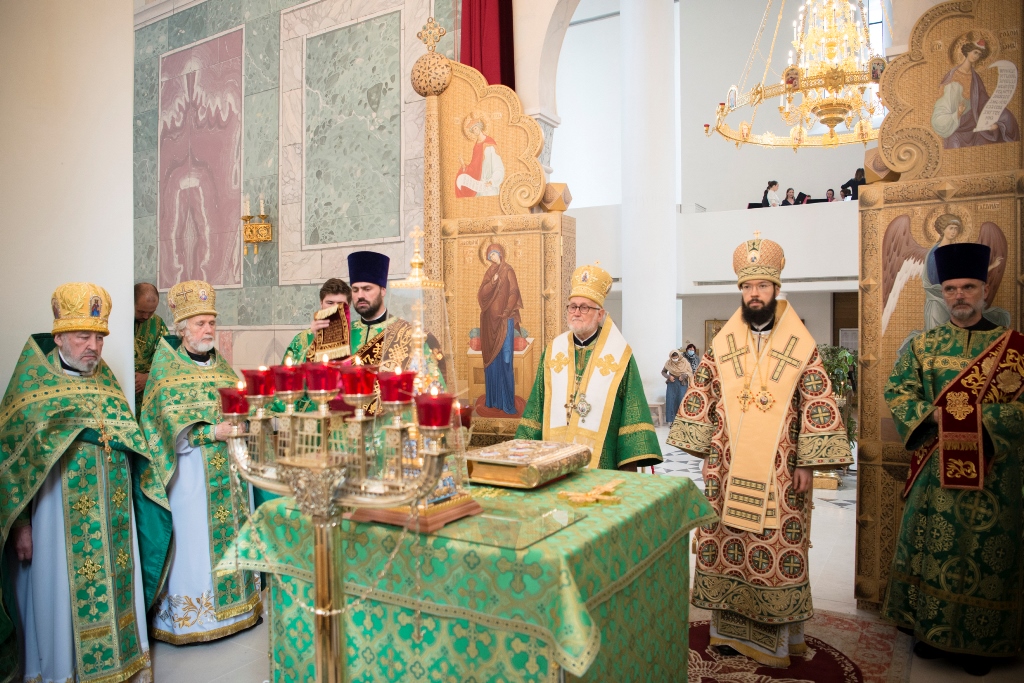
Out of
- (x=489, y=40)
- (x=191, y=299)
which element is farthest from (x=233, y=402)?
(x=489, y=40)

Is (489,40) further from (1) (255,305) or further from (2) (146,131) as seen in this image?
(2) (146,131)

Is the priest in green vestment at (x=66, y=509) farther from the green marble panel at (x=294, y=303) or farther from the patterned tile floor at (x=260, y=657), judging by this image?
the green marble panel at (x=294, y=303)

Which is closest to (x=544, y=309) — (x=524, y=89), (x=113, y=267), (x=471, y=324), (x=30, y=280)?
(x=471, y=324)

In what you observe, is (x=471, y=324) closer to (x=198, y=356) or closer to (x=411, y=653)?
(x=198, y=356)

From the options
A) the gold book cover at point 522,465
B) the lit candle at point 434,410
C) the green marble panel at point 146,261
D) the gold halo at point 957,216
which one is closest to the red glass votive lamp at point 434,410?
the lit candle at point 434,410

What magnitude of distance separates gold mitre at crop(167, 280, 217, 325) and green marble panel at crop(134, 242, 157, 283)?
4.26 metres

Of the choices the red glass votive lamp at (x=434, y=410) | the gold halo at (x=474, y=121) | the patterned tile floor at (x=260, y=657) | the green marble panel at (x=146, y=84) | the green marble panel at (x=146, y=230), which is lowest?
the patterned tile floor at (x=260, y=657)

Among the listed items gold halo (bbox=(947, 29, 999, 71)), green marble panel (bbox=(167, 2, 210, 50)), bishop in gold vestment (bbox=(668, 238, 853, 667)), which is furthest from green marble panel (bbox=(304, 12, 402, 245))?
gold halo (bbox=(947, 29, 999, 71))

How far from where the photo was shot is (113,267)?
411 centimetres

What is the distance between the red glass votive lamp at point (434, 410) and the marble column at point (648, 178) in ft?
35.8

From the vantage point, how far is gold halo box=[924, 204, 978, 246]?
13.6 ft

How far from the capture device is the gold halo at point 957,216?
4145 millimetres

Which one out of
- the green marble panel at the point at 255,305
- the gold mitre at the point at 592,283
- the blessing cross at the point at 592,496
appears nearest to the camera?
the blessing cross at the point at 592,496

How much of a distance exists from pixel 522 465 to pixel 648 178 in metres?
10.3
